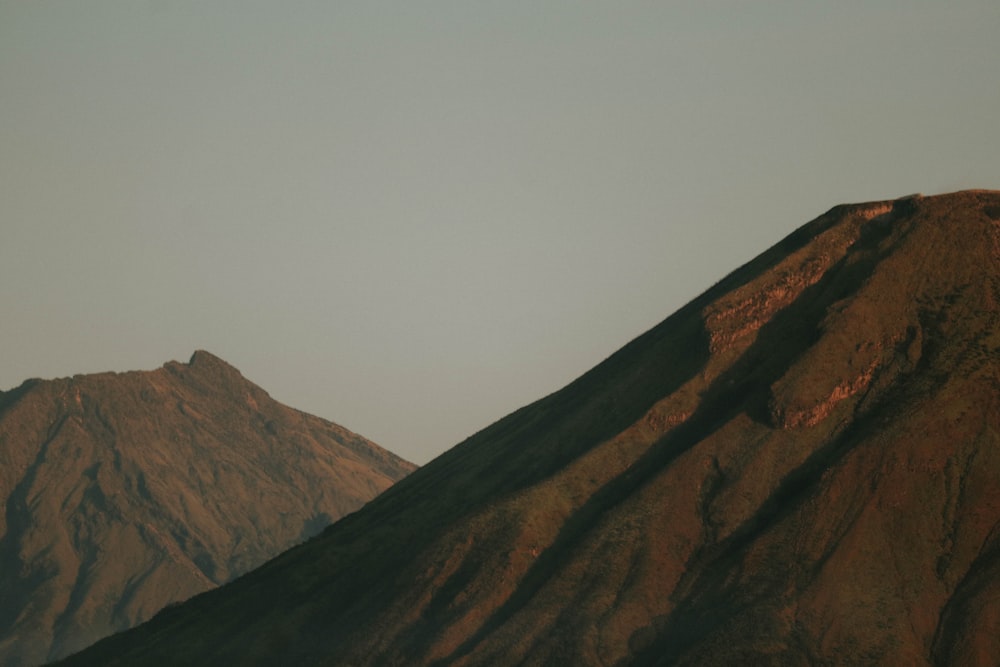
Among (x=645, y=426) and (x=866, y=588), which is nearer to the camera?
(x=866, y=588)

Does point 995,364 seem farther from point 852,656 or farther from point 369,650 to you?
point 369,650

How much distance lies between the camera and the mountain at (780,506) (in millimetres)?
151625

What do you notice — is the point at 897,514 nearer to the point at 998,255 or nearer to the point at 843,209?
the point at 998,255

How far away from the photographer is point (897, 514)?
159625mm

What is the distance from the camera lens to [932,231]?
186 meters

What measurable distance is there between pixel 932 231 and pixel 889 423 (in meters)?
30.3

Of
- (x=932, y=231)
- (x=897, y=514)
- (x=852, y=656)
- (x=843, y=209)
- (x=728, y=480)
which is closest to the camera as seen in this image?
(x=852, y=656)

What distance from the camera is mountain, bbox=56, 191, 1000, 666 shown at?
151625 millimetres

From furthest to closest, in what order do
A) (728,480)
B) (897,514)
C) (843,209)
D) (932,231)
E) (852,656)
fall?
(843,209)
(932,231)
(728,480)
(897,514)
(852,656)

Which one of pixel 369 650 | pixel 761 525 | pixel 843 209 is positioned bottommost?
pixel 761 525

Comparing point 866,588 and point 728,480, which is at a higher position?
point 728,480

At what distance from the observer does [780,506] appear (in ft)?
551

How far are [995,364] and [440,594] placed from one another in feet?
223

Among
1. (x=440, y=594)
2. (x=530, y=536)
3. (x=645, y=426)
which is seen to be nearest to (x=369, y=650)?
(x=440, y=594)
